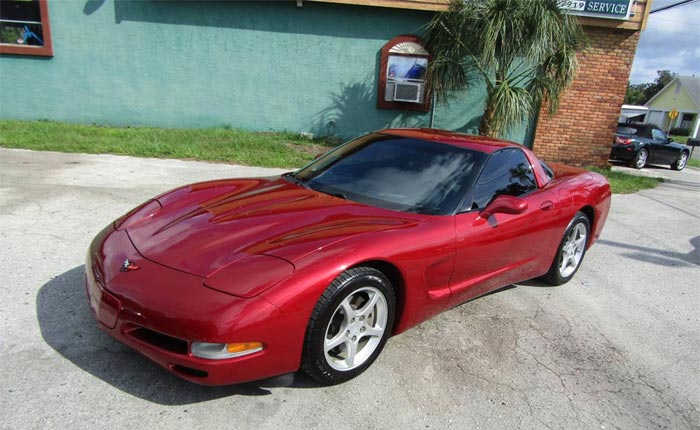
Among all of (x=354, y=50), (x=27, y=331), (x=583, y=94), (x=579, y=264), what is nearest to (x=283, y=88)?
(x=354, y=50)

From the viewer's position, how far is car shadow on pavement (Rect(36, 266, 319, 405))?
7.52 feet

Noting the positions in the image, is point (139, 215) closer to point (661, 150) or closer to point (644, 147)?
point (644, 147)

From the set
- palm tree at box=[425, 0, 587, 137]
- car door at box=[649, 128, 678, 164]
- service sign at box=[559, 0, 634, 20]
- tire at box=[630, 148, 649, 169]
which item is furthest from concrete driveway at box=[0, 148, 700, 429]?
car door at box=[649, 128, 678, 164]

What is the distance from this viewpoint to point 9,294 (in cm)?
312

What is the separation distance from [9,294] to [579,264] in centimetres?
465

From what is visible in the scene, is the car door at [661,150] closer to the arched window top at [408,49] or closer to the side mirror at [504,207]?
the arched window top at [408,49]

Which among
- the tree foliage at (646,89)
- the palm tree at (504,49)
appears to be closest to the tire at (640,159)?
the palm tree at (504,49)

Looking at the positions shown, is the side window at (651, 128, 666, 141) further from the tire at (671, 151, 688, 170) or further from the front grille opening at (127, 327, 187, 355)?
the front grille opening at (127, 327, 187, 355)

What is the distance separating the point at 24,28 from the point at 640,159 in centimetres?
1719

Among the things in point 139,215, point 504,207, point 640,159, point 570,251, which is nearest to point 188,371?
point 139,215

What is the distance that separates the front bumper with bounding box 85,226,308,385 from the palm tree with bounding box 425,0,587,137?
Answer: 24.8 feet

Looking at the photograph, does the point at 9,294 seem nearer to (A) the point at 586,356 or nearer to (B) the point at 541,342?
(B) the point at 541,342

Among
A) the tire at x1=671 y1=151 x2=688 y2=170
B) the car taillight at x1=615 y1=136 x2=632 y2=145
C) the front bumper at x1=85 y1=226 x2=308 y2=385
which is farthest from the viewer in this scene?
the tire at x1=671 y1=151 x2=688 y2=170

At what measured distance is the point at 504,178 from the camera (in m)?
3.57
